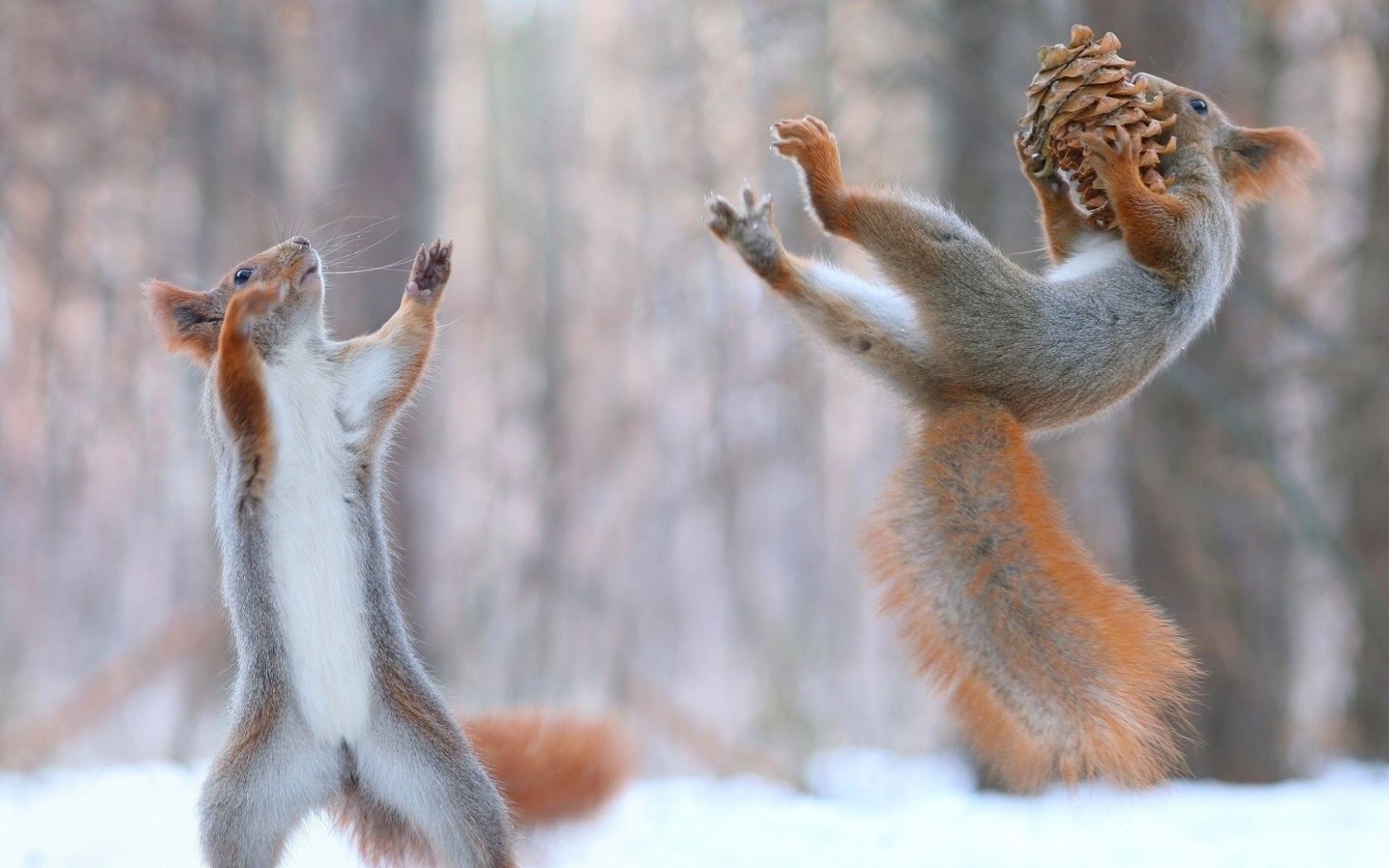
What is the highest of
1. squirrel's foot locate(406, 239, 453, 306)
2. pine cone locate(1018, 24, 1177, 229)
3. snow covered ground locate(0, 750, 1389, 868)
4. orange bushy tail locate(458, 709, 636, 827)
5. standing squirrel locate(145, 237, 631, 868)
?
pine cone locate(1018, 24, 1177, 229)

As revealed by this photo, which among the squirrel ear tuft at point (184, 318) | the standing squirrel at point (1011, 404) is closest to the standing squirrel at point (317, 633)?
the squirrel ear tuft at point (184, 318)

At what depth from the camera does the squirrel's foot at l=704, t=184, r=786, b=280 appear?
389cm

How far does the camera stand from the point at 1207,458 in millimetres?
7426

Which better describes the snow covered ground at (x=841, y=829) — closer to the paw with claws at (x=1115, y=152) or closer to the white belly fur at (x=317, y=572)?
the white belly fur at (x=317, y=572)

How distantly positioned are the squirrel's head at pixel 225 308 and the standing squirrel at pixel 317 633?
18mm

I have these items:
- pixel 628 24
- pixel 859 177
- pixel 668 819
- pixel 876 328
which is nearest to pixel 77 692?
pixel 668 819

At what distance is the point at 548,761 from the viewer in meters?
4.15

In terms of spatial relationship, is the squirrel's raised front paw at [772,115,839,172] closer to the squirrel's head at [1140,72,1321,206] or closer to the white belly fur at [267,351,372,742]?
the squirrel's head at [1140,72,1321,206]

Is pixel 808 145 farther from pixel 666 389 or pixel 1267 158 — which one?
pixel 666 389

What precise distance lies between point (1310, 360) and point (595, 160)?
391 inches

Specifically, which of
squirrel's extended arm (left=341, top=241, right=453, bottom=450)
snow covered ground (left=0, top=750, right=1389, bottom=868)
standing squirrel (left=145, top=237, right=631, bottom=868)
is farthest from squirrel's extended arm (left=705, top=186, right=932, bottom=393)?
snow covered ground (left=0, top=750, right=1389, bottom=868)

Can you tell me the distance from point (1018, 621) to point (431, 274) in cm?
184

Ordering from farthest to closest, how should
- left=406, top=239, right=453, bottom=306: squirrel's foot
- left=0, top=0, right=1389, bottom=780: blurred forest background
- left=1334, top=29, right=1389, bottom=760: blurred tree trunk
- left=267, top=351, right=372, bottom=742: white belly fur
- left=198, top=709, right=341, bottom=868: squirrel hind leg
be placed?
1. left=1334, top=29, right=1389, bottom=760: blurred tree trunk
2. left=0, top=0, right=1389, bottom=780: blurred forest background
3. left=406, top=239, right=453, bottom=306: squirrel's foot
4. left=267, top=351, right=372, bottom=742: white belly fur
5. left=198, top=709, right=341, bottom=868: squirrel hind leg

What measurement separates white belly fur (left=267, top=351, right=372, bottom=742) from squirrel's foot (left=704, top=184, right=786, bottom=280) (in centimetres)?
126
